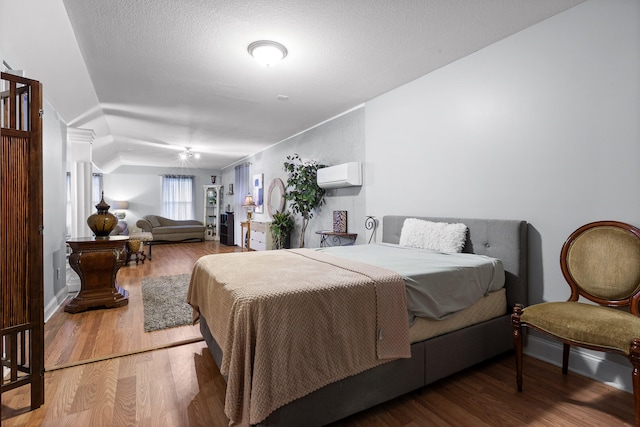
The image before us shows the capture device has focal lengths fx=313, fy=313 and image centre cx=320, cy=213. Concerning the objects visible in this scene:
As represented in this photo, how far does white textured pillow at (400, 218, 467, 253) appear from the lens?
8.79 feet

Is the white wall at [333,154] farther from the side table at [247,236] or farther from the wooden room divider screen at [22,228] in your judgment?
the wooden room divider screen at [22,228]

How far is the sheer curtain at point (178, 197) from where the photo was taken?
10.2m

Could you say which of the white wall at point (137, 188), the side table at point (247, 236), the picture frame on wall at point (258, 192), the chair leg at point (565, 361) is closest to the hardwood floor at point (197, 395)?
the chair leg at point (565, 361)

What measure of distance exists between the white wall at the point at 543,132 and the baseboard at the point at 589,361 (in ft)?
0.04

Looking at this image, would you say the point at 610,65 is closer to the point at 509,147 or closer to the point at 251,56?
the point at 509,147

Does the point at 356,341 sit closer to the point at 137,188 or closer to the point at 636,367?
the point at 636,367

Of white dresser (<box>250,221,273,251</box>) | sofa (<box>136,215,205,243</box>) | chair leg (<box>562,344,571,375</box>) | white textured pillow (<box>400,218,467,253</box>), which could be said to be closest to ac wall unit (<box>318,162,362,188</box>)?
white textured pillow (<box>400,218,467,253</box>)

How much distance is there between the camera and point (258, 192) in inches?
297

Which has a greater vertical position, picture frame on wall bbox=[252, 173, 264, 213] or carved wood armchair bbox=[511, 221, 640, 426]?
picture frame on wall bbox=[252, 173, 264, 213]

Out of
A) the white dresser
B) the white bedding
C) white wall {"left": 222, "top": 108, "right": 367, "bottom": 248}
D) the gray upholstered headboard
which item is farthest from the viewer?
the white dresser

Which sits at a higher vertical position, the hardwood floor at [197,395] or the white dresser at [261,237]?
the white dresser at [261,237]

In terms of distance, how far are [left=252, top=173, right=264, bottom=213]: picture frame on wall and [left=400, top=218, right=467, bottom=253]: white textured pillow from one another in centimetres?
469

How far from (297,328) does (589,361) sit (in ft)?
6.78

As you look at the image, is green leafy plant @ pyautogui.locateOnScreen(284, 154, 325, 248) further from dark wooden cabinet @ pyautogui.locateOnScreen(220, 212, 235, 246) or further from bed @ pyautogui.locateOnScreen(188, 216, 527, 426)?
dark wooden cabinet @ pyautogui.locateOnScreen(220, 212, 235, 246)
